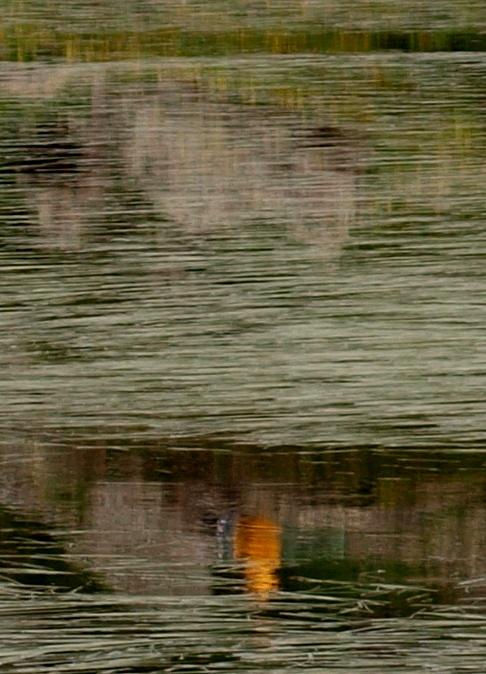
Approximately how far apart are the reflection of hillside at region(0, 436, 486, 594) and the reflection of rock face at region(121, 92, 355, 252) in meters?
0.46

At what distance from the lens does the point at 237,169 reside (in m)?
2.06

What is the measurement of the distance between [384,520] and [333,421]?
167 millimetres

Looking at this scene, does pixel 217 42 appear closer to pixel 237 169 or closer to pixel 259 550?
pixel 237 169

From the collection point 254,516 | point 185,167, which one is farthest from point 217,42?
point 254,516

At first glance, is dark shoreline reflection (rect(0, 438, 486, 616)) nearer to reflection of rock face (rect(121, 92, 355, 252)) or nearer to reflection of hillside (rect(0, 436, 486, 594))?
reflection of hillside (rect(0, 436, 486, 594))

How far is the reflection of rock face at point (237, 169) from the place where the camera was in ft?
6.41

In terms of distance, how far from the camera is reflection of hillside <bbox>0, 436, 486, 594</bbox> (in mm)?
1383

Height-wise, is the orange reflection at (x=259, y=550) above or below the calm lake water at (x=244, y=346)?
below

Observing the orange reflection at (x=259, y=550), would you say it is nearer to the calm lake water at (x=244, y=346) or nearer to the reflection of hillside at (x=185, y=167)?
the calm lake water at (x=244, y=346)

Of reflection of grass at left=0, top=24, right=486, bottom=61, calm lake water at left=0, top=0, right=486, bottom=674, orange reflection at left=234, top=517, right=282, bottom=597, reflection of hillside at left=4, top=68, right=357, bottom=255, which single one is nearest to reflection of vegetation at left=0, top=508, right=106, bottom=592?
calm lake water at left=0, top=0, right=486, bottom=674

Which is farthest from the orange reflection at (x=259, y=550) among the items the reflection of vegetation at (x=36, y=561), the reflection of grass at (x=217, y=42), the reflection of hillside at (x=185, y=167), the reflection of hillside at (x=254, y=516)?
the reflection of grass at (x=217, y=42)

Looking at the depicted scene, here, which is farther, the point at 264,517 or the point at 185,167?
the point at 185,167

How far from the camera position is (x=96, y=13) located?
259 centimetres

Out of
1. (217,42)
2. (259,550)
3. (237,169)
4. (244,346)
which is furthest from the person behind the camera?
(217,42)
